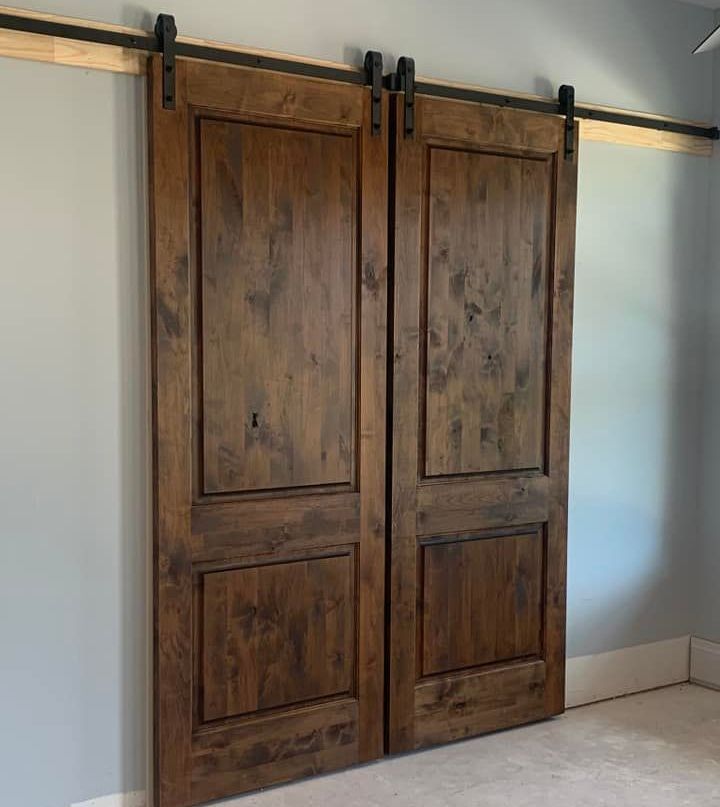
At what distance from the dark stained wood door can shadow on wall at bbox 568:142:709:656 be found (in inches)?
38.1

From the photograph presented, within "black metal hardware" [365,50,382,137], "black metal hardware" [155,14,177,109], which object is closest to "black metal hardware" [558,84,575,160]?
"black metal hardware" [365,50,382,137]

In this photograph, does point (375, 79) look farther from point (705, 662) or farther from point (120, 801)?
point (705, 662)

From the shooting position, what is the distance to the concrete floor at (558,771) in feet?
9.55

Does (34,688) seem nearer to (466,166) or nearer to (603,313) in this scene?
(466,166)

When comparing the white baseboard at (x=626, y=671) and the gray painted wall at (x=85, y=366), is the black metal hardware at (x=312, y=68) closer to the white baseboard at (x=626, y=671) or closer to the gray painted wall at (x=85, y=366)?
the gray painted wall at (x=85, y=366)

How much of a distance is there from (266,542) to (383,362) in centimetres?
71

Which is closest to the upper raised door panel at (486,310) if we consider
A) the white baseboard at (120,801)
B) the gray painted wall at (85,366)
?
the gray painted wall at (85,366)

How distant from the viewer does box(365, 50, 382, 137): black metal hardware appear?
3.02m

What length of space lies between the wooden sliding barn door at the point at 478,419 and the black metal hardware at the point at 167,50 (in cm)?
78

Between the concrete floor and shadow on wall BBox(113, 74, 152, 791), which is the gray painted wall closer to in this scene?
shadow on wall BBox(113, 74, 152, 791)

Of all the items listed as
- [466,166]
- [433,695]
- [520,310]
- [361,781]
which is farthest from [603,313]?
[361,781]

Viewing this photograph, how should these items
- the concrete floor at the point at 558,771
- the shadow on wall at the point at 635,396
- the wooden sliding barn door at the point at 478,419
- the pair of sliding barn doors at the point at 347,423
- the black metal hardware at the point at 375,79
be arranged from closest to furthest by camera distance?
the pair of sliding barn doors at the point at 347,423 → the concrete floor at the point at 558,771 → the black metal hardware at the point at 375,79 → the wooden sliding barn door at the point at 478,419 → the shadow on wall at the point at 635,396

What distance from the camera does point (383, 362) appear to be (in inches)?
122

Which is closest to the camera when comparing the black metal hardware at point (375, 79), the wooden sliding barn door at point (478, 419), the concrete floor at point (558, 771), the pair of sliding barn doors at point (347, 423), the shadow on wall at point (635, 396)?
the pair of sliding barn doors at point (347, 423)
